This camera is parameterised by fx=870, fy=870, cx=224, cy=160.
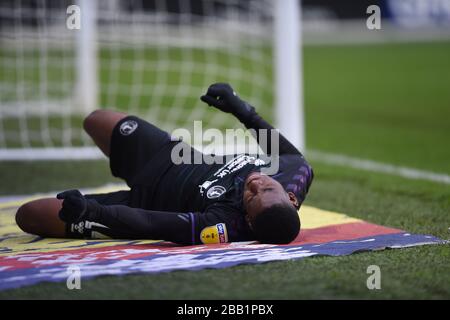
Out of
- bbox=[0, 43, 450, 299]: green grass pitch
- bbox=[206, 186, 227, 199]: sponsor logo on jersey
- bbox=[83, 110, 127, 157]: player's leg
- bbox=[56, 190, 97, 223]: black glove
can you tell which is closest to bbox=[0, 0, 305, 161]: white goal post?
bbox=[0, 43, 450, 299]: green grass pitch

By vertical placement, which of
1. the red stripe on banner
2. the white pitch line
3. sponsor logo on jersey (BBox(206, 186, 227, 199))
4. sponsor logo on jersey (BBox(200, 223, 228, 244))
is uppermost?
sponsor logo on jersey (BBox(206, 186, 227, 199))

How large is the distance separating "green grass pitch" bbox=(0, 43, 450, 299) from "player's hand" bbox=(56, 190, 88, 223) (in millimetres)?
513

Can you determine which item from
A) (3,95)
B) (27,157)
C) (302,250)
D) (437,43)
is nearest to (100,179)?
(27,157)

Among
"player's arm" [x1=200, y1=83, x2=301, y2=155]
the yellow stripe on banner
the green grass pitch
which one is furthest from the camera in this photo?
"player's arm" [x1=200, y1=83, x2=301, y2=155]

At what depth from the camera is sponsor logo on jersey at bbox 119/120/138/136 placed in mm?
4352

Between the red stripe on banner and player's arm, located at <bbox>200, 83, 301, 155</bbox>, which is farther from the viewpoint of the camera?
player's arm, located at <bbox>200, 83, 301, 155</bbox>


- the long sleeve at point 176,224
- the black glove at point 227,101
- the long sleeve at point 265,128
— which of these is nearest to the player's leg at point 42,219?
the long sleeve at point 176,224

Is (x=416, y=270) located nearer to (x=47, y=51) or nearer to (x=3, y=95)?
(x=3, y=95)

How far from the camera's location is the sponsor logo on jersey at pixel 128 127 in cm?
435

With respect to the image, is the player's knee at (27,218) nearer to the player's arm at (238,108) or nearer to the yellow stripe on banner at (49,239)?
the yellow stripe on banner at (49,239)

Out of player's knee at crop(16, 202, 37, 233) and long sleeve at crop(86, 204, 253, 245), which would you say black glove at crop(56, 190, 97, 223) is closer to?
long sleeve at crop(86, 204, 253, 245)

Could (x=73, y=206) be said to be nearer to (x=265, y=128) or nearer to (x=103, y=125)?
(x=103, y=125)

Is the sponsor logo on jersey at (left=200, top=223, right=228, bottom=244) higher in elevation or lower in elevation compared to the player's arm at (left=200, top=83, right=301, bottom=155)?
lower

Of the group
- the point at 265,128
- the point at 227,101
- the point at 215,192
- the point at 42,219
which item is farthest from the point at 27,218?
the point at 265,128
